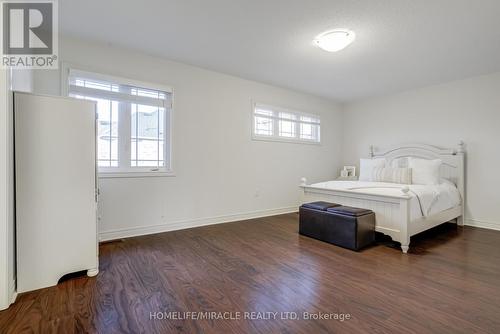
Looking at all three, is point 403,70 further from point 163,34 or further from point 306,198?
point 163,34

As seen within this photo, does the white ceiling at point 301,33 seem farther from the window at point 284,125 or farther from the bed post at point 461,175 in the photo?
the bed post at point 461,175

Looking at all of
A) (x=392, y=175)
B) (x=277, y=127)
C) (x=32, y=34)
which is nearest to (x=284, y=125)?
(x=277, y=127)

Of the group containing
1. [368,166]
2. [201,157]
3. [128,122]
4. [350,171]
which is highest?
[128,122]

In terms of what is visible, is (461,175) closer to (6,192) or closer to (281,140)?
(281,140)

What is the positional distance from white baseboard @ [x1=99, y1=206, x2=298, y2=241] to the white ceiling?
238cm

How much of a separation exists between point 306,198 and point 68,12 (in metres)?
3.76

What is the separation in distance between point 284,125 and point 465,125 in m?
3.06

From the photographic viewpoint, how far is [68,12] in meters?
2.42

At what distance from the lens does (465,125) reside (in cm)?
415

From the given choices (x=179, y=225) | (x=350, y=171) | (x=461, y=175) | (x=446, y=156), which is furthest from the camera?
(x=350, y=171)

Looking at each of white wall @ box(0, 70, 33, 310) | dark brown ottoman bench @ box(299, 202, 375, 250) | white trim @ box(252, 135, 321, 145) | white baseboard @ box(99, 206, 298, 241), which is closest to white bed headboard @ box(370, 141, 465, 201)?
white trim @ box(252, 135, 321, 145)

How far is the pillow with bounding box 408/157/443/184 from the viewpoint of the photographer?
3.89 meters

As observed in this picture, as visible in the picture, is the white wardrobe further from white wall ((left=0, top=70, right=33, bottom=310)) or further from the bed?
the bed

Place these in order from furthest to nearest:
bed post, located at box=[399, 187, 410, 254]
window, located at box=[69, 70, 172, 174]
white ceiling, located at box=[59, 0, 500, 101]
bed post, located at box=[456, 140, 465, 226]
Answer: bed post, located at box=[456, 140, 465, 226], window, located at box=[69, 70, 172, 174], bed post, located at box=[399, 187, 410, 254], white ceiling, located at box=[59, 0, 500, 101]
